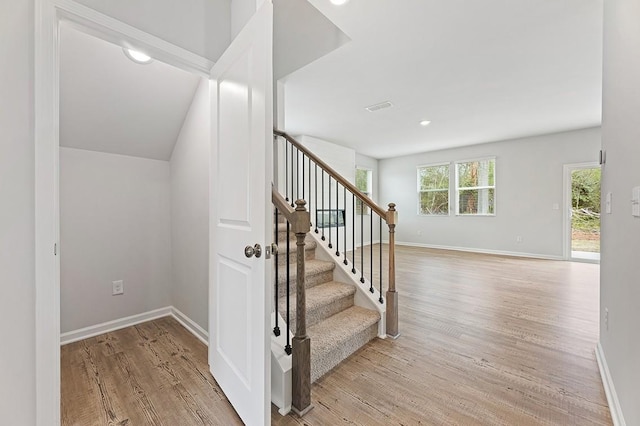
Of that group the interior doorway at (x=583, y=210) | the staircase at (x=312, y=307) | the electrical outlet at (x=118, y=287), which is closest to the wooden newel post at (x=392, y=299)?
the staircase at (x=312, y=307)

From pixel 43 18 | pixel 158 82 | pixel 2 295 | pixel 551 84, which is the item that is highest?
pixel 551 84

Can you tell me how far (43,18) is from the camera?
1089 millimetres

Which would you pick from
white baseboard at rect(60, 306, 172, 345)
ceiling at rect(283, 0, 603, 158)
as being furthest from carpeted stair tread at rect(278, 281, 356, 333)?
ceiling at rect(283, 0, 603, 158)

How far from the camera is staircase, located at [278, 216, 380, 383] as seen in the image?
5.69ft

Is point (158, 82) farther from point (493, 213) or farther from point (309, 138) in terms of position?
point (493, 213)

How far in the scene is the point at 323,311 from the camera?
204cm

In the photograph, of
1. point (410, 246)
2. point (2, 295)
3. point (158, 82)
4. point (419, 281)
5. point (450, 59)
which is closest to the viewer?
point (2, 295)

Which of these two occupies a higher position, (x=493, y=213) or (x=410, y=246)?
(x=493, y=213)

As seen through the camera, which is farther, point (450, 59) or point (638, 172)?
point (450, 59)

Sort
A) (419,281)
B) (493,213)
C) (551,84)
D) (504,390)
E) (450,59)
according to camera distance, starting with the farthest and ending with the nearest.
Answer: (493,213) < (419,281) < (551,84) < (450,59) < (504,390)

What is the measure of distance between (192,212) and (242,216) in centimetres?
119

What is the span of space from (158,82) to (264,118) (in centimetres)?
154

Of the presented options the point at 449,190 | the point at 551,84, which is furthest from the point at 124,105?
the point at 449,190

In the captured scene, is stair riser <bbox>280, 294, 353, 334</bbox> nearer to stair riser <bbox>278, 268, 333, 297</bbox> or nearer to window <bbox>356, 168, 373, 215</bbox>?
stair riser <bbox>278, 268, 333, 297</bbox>
